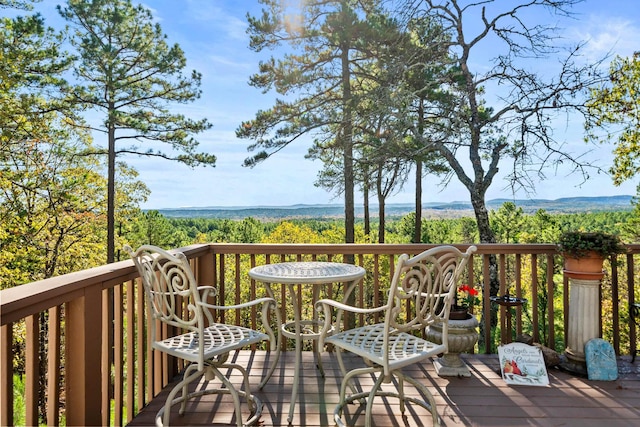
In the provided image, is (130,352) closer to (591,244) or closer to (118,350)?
(118,350)

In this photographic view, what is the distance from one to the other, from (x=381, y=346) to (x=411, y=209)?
14364mm

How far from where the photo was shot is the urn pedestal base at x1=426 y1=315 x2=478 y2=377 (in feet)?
9.09

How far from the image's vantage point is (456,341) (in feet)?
9.09

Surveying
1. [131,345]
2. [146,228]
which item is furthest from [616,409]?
[146,228]

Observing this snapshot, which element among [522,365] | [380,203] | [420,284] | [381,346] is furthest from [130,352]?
[380,203]

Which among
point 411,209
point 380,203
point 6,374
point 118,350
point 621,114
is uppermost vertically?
point 621,114

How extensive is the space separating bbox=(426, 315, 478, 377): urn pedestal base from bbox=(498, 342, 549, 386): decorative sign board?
259 mm

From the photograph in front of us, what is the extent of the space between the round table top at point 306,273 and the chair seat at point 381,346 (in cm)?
32

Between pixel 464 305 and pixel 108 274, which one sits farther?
pixel 464 305

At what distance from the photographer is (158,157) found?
1303 cm

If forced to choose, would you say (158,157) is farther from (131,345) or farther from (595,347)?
(595,347)

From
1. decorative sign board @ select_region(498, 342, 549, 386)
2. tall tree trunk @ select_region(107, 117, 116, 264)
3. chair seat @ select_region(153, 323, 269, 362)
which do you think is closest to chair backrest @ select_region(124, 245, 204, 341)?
chair seat @ select_region(153, 323, 269, 362)

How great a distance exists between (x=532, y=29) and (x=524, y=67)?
2.37ft

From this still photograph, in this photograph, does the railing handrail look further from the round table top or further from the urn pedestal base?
the urn pedestal base
